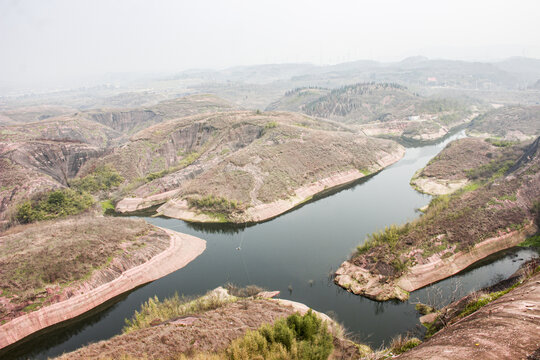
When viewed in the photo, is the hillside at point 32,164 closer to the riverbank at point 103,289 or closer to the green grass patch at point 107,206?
the green grass patch at point 107,206

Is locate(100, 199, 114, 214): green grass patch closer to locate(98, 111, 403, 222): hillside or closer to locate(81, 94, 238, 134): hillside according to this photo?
locate(98, 111, 403, 222): hillside

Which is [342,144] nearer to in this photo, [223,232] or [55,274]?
[223,232]

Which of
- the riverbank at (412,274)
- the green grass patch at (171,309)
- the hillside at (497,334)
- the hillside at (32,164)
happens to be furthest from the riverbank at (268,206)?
the hillside at (497,334)

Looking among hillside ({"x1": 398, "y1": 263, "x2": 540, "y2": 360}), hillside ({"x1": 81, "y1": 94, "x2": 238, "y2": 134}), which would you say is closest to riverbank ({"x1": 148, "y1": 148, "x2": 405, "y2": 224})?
hillside ({"x1": 398, "y1": 263, "x2": 540, "y2": 360})

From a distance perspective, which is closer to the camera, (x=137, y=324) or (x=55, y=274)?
(x=137, y=324)

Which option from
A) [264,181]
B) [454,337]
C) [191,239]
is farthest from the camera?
[264,181]

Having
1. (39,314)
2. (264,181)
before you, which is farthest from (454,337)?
(264,181)
